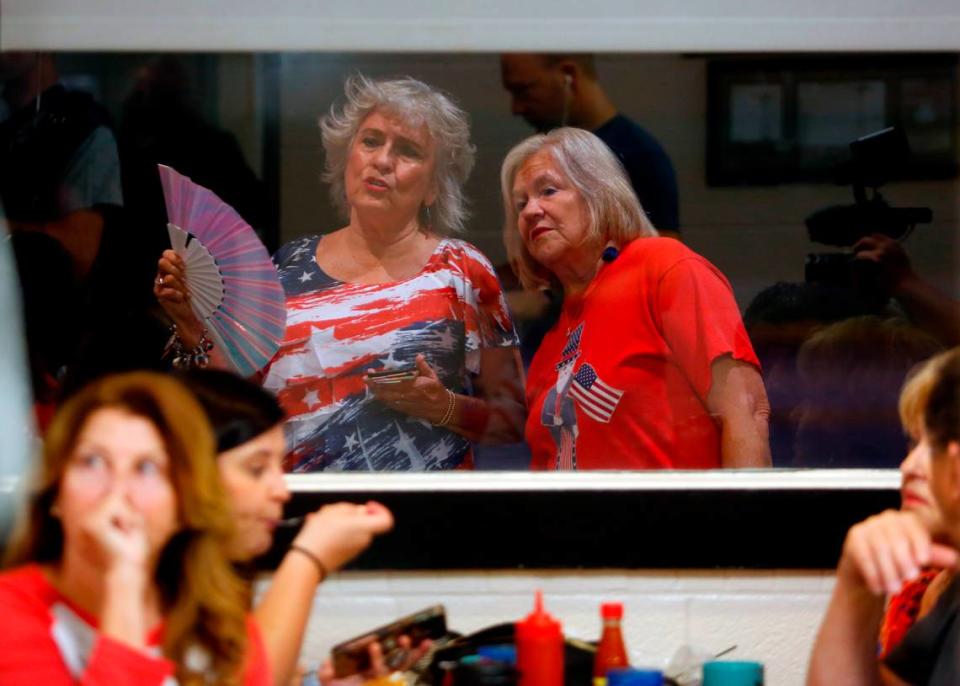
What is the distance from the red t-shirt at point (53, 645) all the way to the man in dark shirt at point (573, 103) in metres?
1.38

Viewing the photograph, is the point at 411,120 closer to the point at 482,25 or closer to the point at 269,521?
the point at 482,25

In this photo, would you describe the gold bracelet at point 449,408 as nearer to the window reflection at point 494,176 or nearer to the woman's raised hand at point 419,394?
the woman's raised hand at point 419,394

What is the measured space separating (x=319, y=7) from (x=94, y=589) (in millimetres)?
1387

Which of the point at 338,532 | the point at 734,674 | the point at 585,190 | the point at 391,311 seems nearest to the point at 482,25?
the point at 585,190

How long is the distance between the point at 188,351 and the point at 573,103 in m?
0.97

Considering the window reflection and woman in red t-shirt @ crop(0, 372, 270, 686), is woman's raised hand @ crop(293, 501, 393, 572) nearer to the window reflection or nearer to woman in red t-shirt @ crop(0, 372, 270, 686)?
woman in red t-shirt @ crop(0, 372, 270, 686)

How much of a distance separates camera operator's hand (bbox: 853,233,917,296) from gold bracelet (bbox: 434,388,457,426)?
912 millimetres

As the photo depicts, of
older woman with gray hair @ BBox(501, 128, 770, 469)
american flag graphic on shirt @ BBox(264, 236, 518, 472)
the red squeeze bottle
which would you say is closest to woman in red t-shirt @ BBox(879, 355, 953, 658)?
older woman with gray hair @ BBox(501, 128, 770, 469)

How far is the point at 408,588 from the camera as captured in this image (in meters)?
3.00

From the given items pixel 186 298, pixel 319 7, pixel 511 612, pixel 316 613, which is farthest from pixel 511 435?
pixel 319 7

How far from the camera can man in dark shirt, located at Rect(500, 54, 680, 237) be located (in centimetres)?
299

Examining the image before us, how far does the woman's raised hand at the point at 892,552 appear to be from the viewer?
7.54 feet

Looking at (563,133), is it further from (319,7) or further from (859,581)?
(859,581)

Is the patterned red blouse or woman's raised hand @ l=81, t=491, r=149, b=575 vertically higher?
woman's raised hand @ l=81, t=491, r=149, b=575
